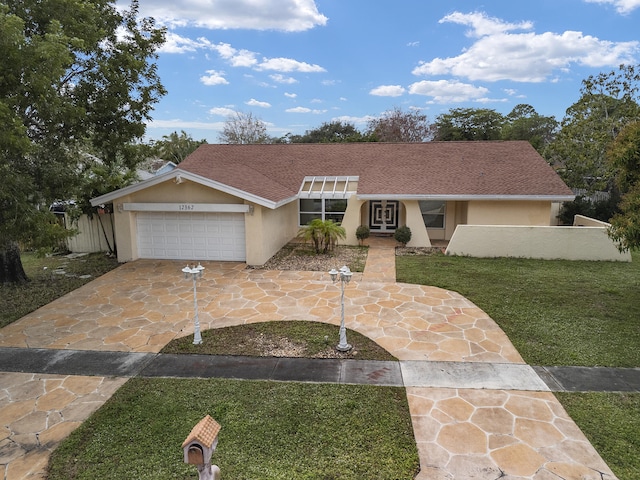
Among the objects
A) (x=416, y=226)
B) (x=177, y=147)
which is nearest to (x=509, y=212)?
(x=416, y=226)

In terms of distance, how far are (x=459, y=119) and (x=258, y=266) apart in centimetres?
4012

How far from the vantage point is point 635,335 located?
909 centimetres

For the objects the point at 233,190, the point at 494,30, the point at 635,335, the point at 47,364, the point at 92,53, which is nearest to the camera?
the point at 47,364

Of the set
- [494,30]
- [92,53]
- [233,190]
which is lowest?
[233,190]

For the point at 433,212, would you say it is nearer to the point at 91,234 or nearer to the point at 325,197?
the point at 325,197

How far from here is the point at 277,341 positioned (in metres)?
8.90

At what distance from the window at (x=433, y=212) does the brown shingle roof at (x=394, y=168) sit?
1932mm

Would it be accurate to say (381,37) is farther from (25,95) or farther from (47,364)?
(47,364)

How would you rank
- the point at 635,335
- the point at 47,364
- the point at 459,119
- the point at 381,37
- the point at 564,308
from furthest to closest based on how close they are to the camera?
the point at 459,119 < the point at 381,37 < the point at 564,308 < the point at 635,335 < the point at 47,364

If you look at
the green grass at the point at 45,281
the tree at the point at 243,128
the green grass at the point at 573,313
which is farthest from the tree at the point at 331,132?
the green grass at the point at 45,281

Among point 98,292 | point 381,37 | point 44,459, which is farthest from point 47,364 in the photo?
point 381,37

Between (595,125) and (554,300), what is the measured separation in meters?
17.0

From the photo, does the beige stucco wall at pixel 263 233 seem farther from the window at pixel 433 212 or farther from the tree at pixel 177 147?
the tree at pixel 177 147

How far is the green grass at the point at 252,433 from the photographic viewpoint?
508 cm
